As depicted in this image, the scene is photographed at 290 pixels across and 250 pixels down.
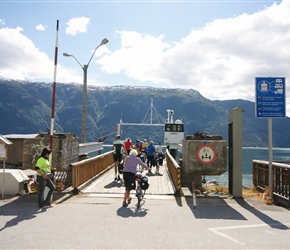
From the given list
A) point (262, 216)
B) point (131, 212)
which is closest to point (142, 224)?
point (131, 212)

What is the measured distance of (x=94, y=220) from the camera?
7.83m

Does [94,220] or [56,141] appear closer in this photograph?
[94,220]

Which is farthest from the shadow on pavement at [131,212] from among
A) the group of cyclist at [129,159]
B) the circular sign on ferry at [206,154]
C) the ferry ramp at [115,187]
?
the circular sign on ferry at [206,154]

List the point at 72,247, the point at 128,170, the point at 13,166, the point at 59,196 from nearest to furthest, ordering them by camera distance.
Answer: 1. the point at 72,247
2. the point at 128,170
3. the point at 59,196
4. the point at 13,166

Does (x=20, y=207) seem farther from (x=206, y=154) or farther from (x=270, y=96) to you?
(x=270, y=96)

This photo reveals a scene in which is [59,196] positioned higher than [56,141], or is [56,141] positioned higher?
[56,141]

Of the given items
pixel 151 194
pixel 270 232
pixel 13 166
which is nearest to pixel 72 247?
pixel 270 232

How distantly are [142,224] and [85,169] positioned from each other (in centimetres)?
663

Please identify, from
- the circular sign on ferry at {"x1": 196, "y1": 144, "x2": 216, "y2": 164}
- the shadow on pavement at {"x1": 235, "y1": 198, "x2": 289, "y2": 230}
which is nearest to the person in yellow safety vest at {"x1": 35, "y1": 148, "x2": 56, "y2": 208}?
the circular sign on ferry at {"x1": 196, "y1": 144, "x2": 216, "y2": 164}

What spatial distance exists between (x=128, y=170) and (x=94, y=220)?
8.35 ft

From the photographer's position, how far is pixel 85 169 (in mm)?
13727

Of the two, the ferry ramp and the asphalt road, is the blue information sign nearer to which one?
the asphalt road

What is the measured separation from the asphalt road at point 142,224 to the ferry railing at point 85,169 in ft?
3.60

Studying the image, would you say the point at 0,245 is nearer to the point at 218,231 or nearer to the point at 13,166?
the point at 218,231
